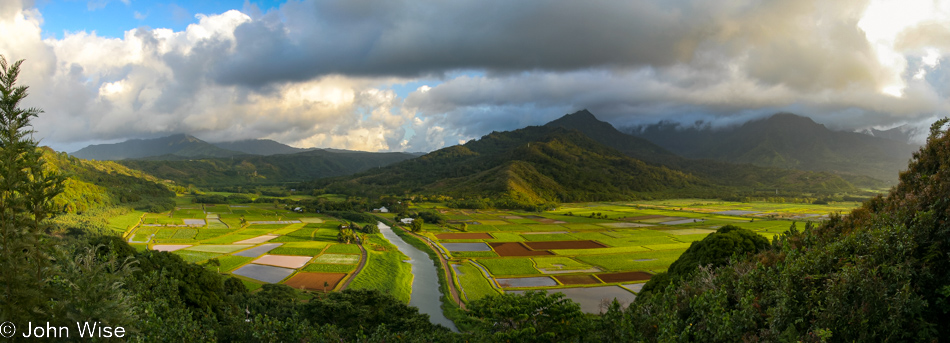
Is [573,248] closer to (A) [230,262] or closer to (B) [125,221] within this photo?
(A) [230,262]

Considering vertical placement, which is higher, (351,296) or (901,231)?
(901,231)

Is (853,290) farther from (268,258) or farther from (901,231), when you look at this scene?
(268,258)

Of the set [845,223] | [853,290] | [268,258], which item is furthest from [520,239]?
[853,290]

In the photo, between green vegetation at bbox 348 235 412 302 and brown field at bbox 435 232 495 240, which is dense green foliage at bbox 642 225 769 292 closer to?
green vegetation at bbox 348 235 412 302

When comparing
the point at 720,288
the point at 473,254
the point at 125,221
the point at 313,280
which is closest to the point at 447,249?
the point at 473,254

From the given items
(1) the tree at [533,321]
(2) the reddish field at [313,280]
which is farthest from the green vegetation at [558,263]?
(1) the tree at [533,321]

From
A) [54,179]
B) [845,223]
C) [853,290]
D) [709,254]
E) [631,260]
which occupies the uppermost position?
[54,179]

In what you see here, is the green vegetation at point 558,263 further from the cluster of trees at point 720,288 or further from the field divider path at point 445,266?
the cluster of trees at point 720,288

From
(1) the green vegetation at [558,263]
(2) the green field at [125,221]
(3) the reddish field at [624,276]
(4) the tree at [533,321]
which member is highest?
(4) the tree at [533,321]
